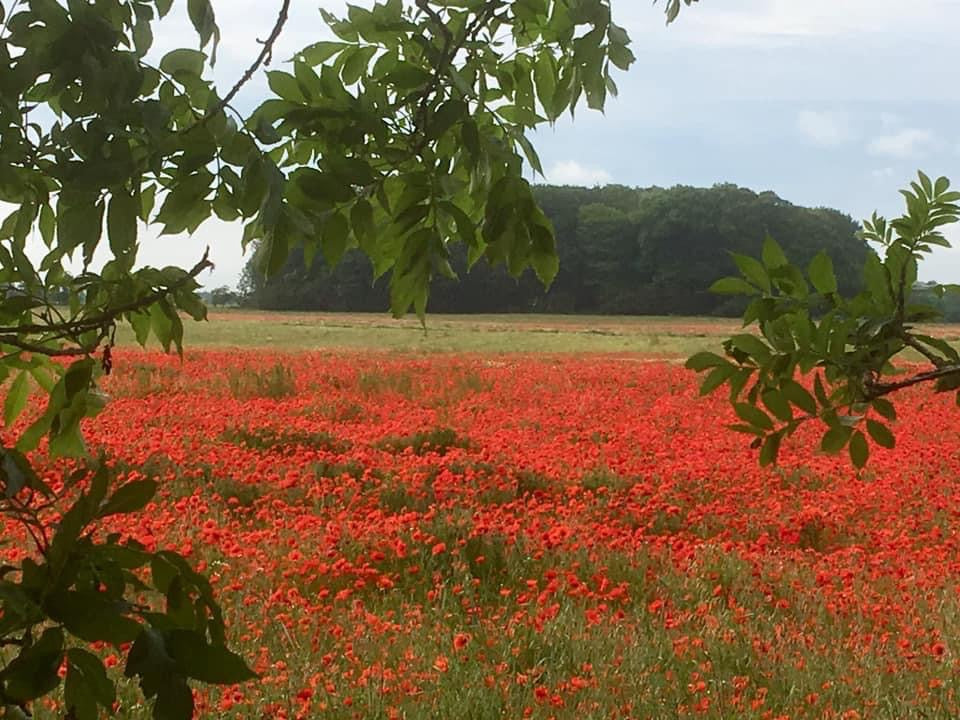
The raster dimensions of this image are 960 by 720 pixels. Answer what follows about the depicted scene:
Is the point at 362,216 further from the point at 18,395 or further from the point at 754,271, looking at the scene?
the point at 18,395

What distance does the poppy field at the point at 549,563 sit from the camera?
3.39 metres

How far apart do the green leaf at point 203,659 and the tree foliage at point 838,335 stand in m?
0.97

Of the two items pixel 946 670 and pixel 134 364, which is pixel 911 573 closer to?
pixel 946 670

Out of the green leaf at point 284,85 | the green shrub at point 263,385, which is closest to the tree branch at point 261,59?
the green leaf at point 284,85

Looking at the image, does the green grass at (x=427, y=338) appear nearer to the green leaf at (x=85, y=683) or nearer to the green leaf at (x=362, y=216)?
the green leaf at (x=362, y=216)

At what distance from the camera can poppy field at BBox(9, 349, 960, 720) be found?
3.39 meters

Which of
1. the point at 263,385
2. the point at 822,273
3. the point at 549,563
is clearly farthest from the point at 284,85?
the point at 263,385

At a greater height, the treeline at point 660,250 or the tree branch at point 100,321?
the treeline at point 660,250

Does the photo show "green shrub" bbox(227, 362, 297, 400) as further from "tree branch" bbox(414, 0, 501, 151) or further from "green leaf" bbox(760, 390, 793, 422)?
"green leaf" bbox(760, 390, 793, 422)

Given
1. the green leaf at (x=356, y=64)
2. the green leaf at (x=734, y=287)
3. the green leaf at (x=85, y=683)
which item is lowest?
the green leaf at (x=85, y=683)

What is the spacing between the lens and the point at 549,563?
503cm

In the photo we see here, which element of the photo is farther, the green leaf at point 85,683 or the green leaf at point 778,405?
the green leaf at point 778,405

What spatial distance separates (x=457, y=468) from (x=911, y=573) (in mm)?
3507

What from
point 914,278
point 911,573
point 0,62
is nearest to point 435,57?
point 0,62
